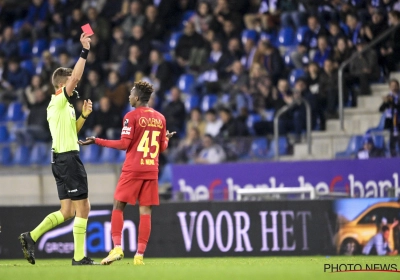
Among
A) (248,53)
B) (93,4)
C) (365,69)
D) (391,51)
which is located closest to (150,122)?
(365,69)

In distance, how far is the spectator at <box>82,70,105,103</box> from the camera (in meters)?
20.3

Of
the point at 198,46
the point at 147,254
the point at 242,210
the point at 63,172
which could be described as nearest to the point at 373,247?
the point at 242,210

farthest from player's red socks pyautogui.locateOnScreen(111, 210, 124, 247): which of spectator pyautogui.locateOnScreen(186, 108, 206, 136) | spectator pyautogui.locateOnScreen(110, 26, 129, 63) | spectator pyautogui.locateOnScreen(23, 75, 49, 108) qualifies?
spectator pyautogui.locateOnScreen(110, 26, 129, 63)

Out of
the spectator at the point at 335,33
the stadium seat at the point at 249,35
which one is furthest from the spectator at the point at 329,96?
the stadium seat at the point at 249,35

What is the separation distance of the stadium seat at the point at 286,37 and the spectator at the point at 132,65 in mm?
3151

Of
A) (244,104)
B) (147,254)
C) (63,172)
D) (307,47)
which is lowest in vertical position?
(147,254)

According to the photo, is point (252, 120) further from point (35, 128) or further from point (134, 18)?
point (134, 18)

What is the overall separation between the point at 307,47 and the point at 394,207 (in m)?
6.14

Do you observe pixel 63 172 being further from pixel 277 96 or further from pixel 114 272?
pixel 277 96

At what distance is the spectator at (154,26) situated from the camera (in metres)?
21.2

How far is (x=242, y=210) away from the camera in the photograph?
13820 mm

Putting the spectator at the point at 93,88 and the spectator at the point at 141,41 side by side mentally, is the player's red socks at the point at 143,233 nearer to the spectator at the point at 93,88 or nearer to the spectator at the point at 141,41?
the spectator at the point at 93,88

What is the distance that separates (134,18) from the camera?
21.9m

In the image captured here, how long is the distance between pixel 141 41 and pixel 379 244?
944cm
